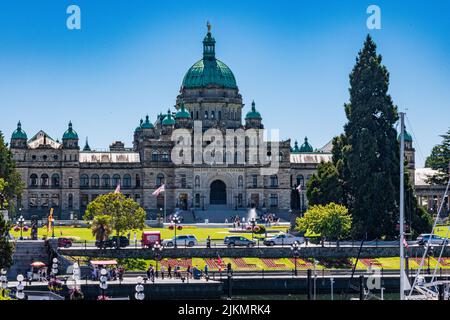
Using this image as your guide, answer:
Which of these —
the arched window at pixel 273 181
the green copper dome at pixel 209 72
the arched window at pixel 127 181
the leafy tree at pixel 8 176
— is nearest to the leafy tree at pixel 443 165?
the arched window at pixel 273 181

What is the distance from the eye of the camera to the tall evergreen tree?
8888 cm

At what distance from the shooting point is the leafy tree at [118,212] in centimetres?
8375

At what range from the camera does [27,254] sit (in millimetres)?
76625

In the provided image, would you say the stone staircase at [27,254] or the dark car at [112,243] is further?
the dark car at [112,243]

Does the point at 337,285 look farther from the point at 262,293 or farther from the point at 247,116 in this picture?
the point at 247,116

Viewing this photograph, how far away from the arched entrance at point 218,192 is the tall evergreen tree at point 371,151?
4314 cm

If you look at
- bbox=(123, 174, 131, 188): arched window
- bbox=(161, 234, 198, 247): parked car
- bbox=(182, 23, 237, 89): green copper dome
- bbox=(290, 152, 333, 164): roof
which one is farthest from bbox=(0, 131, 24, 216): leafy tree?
bbox=(290, 152, 333, 164): roof

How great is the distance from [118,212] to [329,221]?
18.9m

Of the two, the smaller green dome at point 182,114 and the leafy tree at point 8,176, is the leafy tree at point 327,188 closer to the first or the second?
the leafy tree at point 8,176

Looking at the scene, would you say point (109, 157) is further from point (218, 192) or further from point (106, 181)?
point (218, 192)

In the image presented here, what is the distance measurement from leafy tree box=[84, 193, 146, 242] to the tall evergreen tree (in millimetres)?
20369

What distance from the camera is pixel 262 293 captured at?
6894cm

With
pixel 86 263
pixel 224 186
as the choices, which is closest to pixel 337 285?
pixel 86 263

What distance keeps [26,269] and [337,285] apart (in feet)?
77.4
